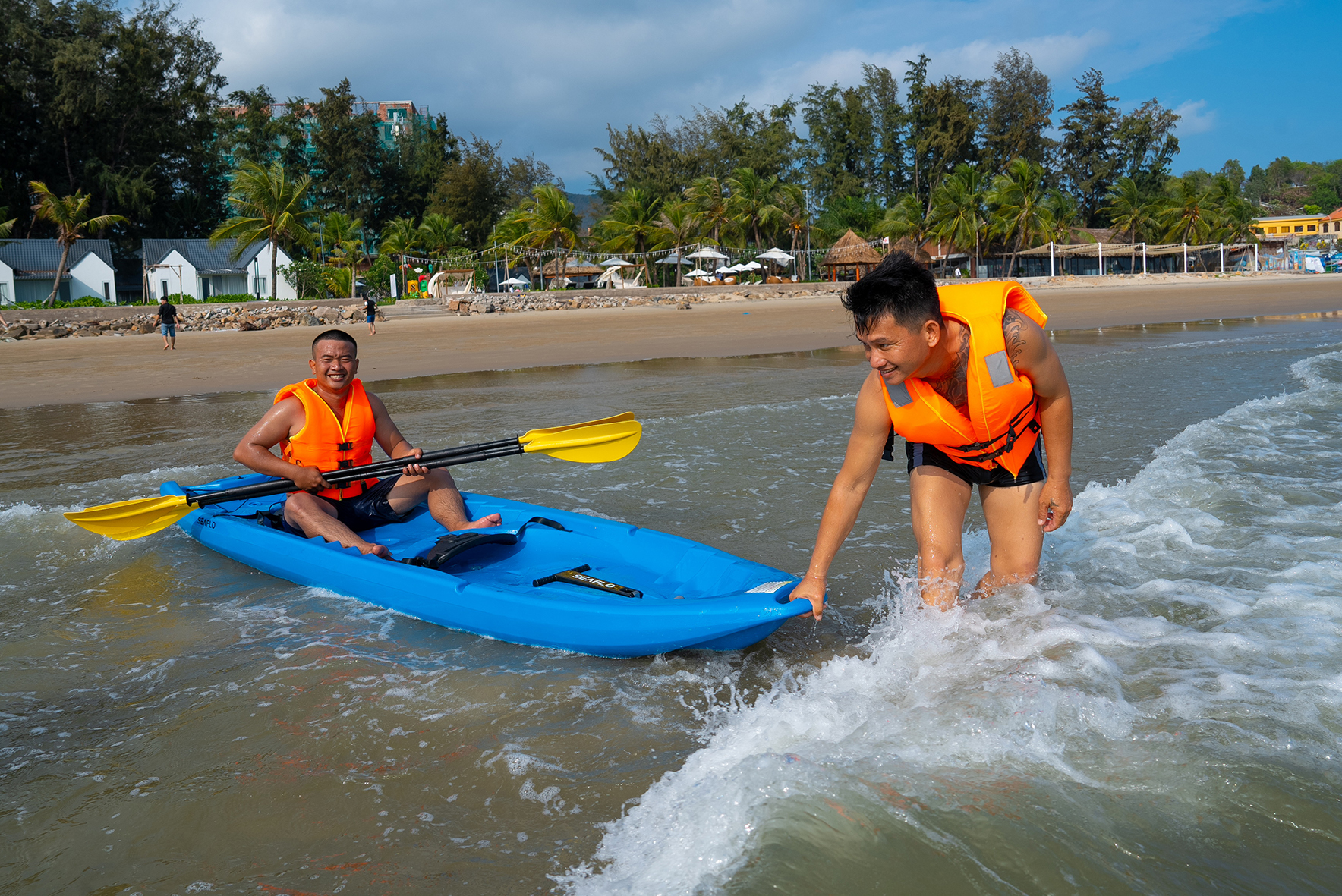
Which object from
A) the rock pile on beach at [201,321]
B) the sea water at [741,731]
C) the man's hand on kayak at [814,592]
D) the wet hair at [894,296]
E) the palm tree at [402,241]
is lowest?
the sea water at [741,731]

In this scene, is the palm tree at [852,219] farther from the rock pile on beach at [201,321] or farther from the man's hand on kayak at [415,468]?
the man's hand on kayak at [415,468]

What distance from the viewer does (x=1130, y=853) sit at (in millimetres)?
2029

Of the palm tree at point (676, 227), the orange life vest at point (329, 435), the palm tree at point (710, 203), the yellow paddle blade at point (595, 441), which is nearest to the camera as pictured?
the orange life vest at point (329, 435)

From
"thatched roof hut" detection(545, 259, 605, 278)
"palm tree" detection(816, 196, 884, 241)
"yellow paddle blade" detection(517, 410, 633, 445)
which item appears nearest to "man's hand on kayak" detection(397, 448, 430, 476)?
"yellow paddle blade" detection(517, 410, 633, 445)

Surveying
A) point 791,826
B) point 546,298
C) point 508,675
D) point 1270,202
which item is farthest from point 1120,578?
point 1270,202

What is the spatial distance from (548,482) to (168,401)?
6.79 metres

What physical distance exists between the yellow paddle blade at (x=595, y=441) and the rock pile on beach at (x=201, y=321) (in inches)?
826

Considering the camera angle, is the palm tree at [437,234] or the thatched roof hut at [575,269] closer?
the thatched roof hut at [575,269]

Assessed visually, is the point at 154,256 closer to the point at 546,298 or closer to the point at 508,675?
the point at 546,298

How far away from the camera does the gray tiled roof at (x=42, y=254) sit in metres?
32.8

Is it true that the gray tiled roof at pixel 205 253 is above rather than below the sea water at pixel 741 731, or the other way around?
above

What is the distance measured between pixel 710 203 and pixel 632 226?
3333 mm

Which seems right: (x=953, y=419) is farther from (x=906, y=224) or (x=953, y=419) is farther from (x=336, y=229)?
(x=906, y=224)

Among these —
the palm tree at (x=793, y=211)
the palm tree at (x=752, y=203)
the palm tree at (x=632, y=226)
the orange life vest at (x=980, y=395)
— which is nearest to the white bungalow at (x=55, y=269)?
the palm tree at (x=632, y=226)
